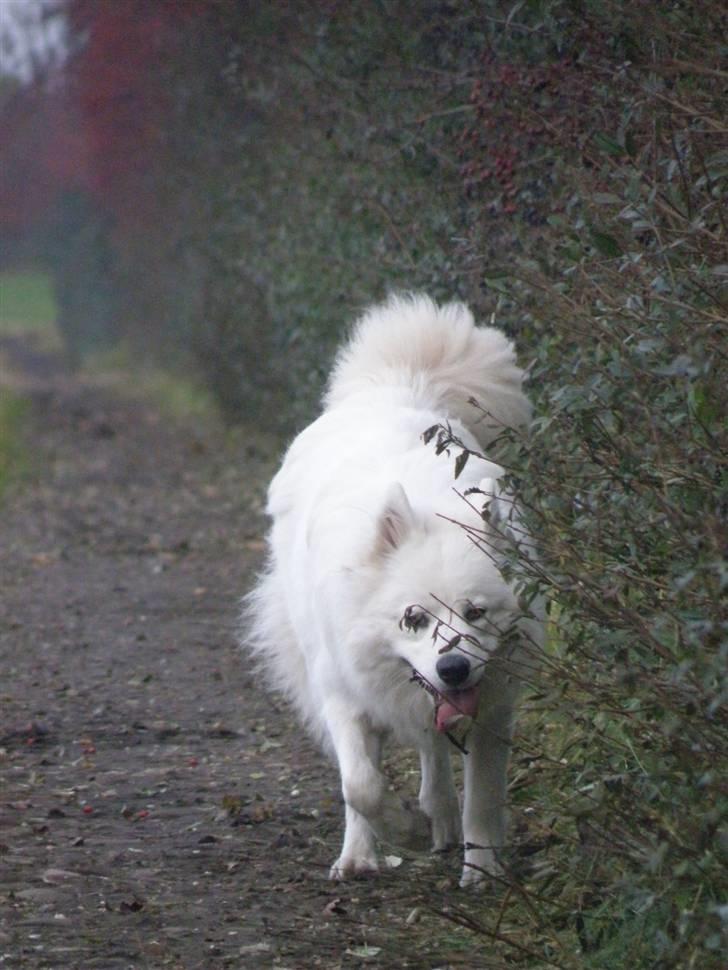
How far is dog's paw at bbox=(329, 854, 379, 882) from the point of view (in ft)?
15.4

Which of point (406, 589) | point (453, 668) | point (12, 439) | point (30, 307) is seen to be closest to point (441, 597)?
point (406, 589)

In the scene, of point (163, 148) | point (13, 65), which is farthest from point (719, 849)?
point (13, 65)

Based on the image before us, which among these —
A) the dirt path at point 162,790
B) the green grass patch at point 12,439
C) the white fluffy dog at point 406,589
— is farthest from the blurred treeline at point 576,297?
the green grass patch at point 12,439

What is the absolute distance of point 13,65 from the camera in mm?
26469

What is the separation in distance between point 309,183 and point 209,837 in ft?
21.7

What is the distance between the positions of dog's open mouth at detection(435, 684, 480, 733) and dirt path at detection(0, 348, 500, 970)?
1.50 ft

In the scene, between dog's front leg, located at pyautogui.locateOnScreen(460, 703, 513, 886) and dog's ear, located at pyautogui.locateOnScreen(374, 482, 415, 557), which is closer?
dog's ear, located at pyautogui.locateOnScreen(374, 482, 415, 557)

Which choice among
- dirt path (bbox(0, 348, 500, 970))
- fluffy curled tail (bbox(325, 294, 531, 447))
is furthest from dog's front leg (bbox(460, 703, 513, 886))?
fluffy curled tail (bbox(325, 294, 531, 447))

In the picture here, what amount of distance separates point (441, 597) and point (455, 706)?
0.29 m

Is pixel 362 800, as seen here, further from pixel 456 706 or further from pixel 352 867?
pixel 456 706

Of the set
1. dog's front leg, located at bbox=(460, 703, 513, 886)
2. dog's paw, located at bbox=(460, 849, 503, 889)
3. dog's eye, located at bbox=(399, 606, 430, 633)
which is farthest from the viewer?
dog's front leg, located at bbox=(460, 703, 513, 886)

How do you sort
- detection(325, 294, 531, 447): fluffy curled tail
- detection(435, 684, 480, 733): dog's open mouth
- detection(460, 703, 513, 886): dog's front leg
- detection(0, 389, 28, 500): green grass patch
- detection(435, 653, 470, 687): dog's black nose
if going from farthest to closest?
detection(0, 389, 28, 500): green grass patch → detection(325, 294, 531, 447): fluffy curled tail → detection(460, 703, 513, 886): dog's front leg → detection(435, 684, 480, 733): dog's open mouth → detection(435, 653, 470, 687): dog's black nose

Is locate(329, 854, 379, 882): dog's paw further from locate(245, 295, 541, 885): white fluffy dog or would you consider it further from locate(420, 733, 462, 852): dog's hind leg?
locate(420, 733, 462, 852): dog's hind leg

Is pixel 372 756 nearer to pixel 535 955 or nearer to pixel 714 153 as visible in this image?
pixel 535 955
